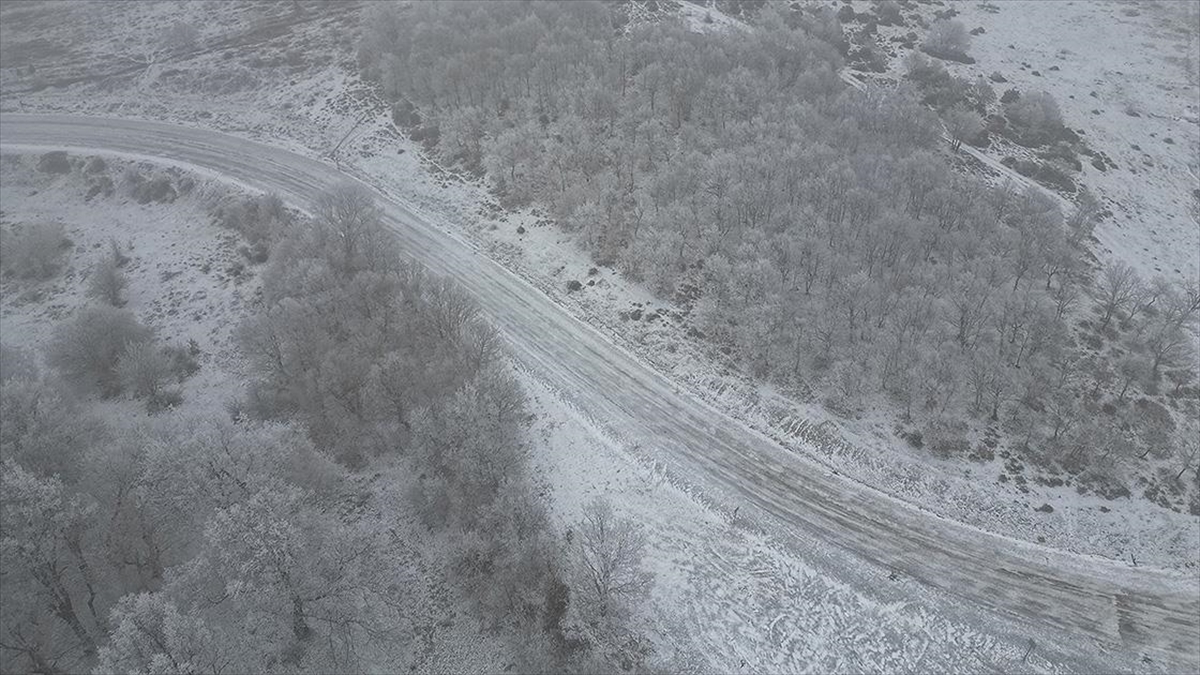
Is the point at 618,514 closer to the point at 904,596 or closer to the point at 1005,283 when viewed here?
the point at 904,596

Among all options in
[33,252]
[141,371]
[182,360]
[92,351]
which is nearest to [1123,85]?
[182,360]

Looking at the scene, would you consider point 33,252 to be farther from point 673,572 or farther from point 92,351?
point 673,572

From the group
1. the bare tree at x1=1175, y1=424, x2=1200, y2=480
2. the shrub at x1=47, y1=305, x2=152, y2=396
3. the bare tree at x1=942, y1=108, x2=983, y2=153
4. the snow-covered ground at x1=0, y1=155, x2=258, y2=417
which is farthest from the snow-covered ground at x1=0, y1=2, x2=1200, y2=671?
the shrub at x1=47, y1=305, x2=152, y2=396

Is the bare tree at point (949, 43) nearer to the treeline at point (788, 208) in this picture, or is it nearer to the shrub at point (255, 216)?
the treeline at point (788, 208)

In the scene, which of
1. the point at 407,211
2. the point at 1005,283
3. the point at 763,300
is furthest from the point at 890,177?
the point at 407,211

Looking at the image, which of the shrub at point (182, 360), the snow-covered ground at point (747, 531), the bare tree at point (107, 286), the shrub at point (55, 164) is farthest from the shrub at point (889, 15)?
the shrub at point (55, 164)
